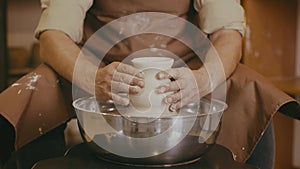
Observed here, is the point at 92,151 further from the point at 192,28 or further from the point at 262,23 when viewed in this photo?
the point at 262,23

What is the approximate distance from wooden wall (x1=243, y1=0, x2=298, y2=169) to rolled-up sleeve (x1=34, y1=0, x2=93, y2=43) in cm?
79

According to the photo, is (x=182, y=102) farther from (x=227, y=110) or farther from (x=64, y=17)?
(x=64, y=17)

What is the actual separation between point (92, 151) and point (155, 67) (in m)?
0.19

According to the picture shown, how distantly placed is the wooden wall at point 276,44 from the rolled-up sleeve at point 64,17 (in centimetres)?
79

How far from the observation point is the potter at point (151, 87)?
32.3 inches

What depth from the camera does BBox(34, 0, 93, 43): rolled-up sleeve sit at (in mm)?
1063

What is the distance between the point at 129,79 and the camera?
0.83m

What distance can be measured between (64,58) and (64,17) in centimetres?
13

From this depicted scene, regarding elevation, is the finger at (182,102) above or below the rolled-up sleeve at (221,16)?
below

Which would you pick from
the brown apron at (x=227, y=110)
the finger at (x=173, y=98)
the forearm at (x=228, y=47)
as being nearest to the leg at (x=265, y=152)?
the brown apron at (x=227, y=110)

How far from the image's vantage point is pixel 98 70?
938mm

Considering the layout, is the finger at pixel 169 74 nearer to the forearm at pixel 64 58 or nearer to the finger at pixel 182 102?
the finger at pixel 182 102

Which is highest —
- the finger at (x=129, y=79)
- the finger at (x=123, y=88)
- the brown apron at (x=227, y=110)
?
the finger at (x=129, y=79)

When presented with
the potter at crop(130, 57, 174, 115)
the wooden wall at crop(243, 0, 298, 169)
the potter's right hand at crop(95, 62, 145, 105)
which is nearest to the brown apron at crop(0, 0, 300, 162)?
the potter's right hand at crop(95, 62, 145, 105)
